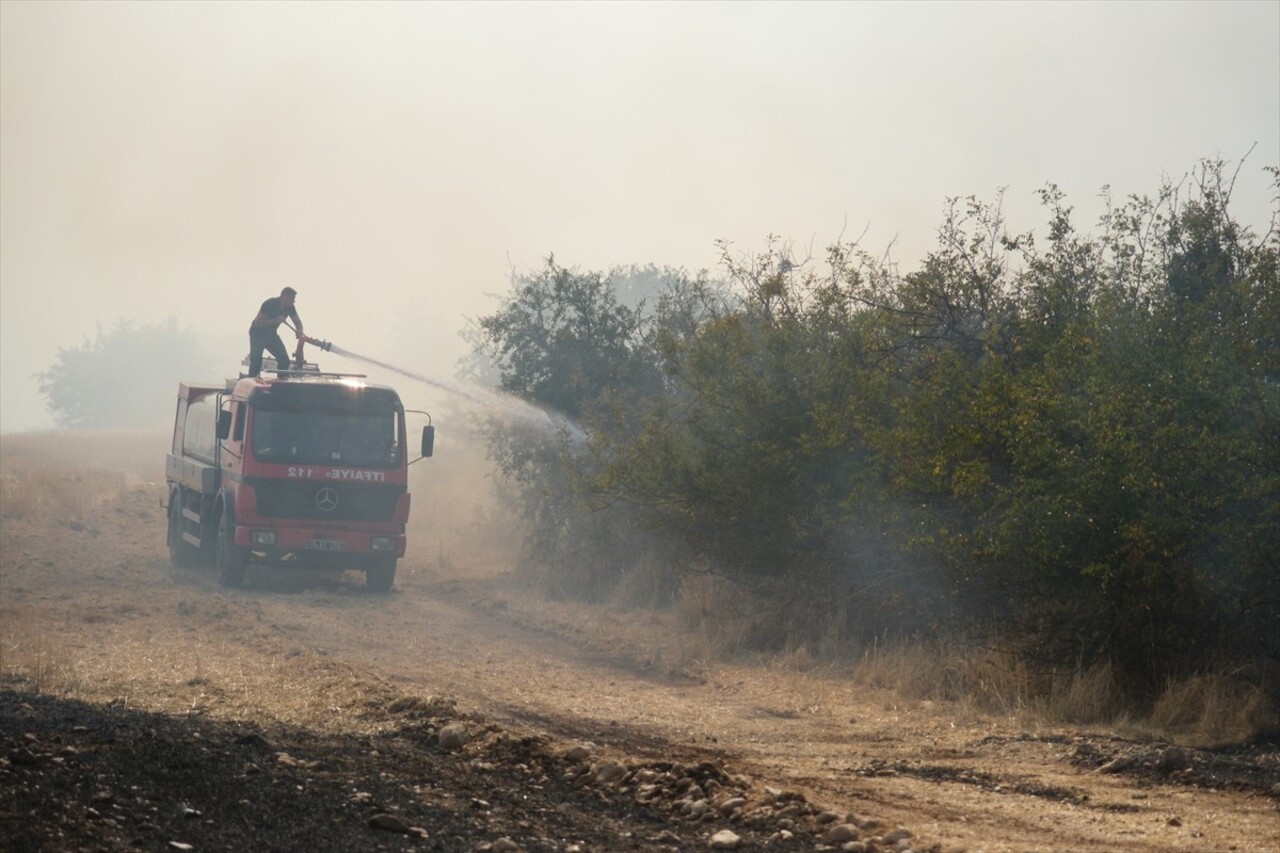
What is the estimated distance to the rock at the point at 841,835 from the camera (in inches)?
236

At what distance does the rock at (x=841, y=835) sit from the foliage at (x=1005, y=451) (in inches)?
176

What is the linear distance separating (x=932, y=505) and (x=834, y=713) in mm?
2049

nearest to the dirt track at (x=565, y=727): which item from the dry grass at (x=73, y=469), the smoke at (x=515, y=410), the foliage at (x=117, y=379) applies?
the smoke at (x=515, y=410)

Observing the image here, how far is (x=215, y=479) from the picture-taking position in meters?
19.9

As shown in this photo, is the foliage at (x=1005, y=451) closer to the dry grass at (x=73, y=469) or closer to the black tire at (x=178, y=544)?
the black tire at (x=178, y=544)

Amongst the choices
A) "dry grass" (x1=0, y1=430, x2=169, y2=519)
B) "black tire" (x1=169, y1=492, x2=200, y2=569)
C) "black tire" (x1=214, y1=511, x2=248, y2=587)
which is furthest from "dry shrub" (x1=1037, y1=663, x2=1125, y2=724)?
"dry grass" (x1=0, y1=430, x2=169, y2=519)

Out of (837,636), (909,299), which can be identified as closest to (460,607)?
(837,636)

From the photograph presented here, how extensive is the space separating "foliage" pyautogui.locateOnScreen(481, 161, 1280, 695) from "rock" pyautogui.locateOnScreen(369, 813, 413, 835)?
5.77 meters

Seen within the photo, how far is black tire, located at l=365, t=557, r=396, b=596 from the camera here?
62.8ft

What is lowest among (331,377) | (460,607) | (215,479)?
(460,607)

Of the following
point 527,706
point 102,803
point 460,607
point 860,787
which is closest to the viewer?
point 102,803

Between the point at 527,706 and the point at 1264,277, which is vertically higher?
the point at 1264,277

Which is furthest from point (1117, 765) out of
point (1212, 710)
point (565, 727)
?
point (565, 727)

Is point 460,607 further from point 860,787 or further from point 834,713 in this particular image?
point 860,787
